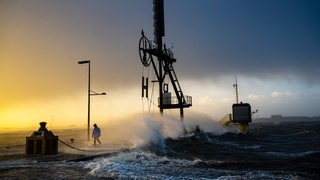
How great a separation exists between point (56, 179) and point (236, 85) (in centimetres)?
5731

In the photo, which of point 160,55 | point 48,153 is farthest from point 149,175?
point 160,55

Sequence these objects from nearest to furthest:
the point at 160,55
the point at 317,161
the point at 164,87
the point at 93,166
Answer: the point at 93,166
the point at 317,161
the point at 160,55
the point at 164,87

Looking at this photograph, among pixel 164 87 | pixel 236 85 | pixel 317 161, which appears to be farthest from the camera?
pixel 236 85

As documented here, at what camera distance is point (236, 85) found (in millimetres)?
63625

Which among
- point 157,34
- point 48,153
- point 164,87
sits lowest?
point 48,153

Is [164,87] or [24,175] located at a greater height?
[164,87]

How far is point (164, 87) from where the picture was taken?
3622 centimetres

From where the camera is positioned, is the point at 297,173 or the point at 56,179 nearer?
the point at 56,179

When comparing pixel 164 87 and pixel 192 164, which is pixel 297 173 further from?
pixel 164 87

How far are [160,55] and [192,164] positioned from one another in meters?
21.0

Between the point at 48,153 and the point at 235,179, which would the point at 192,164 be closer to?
the point at 235,179

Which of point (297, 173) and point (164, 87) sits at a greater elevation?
point (164, 87)

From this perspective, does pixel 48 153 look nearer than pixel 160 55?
Yes

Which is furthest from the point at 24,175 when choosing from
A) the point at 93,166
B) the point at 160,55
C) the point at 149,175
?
the point at 160,55
